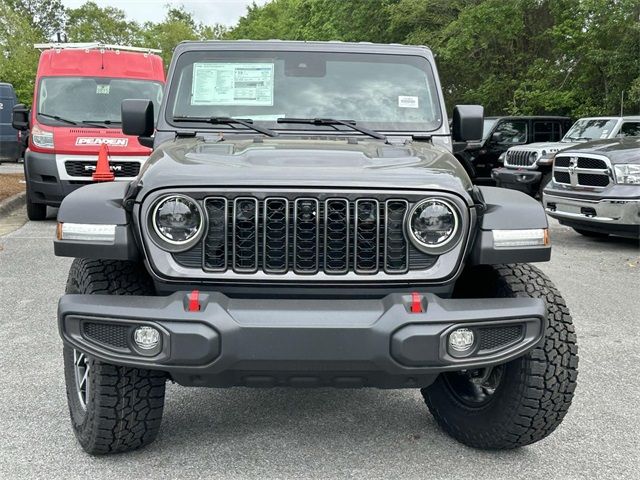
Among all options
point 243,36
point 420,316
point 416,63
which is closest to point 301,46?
point 416,63

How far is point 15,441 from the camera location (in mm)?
3717

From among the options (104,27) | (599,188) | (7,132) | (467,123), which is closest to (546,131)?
(599,188)

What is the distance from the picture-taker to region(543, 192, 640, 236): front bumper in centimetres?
955

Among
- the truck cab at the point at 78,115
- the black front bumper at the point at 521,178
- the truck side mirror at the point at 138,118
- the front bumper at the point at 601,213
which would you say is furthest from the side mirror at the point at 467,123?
the black front bumper at the point at 521,178

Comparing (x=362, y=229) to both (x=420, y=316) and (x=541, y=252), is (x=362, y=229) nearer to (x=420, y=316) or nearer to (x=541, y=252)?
(x=420, y=316)

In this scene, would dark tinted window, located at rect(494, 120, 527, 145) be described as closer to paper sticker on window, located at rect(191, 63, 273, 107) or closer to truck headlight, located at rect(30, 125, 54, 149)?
truck headlight, located at rect(30, 125, 54, 149)

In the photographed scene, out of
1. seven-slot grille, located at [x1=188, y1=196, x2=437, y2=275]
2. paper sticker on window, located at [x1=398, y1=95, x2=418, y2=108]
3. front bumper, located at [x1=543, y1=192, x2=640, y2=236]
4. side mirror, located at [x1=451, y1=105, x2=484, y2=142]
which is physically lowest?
front bumper, located at [x1=543, y1=192, x2=640, y2=236]

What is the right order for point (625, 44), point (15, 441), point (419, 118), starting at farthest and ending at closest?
1. point (625, 44)
2. point (419, 118)
3. point (15, 441)

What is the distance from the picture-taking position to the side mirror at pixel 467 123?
469cm

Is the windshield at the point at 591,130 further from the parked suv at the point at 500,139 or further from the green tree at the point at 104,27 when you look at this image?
the green tree at the point at 104,27

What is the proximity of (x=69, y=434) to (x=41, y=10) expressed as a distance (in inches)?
3590

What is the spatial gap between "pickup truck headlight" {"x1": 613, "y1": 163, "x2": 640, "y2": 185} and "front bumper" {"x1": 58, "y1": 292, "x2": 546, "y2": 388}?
7.19 m

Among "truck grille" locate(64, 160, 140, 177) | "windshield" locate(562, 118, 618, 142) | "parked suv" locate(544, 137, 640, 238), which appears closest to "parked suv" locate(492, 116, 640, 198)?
"windshield" locate(562, 118, 618, 142)

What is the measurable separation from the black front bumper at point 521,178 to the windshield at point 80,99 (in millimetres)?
6988
